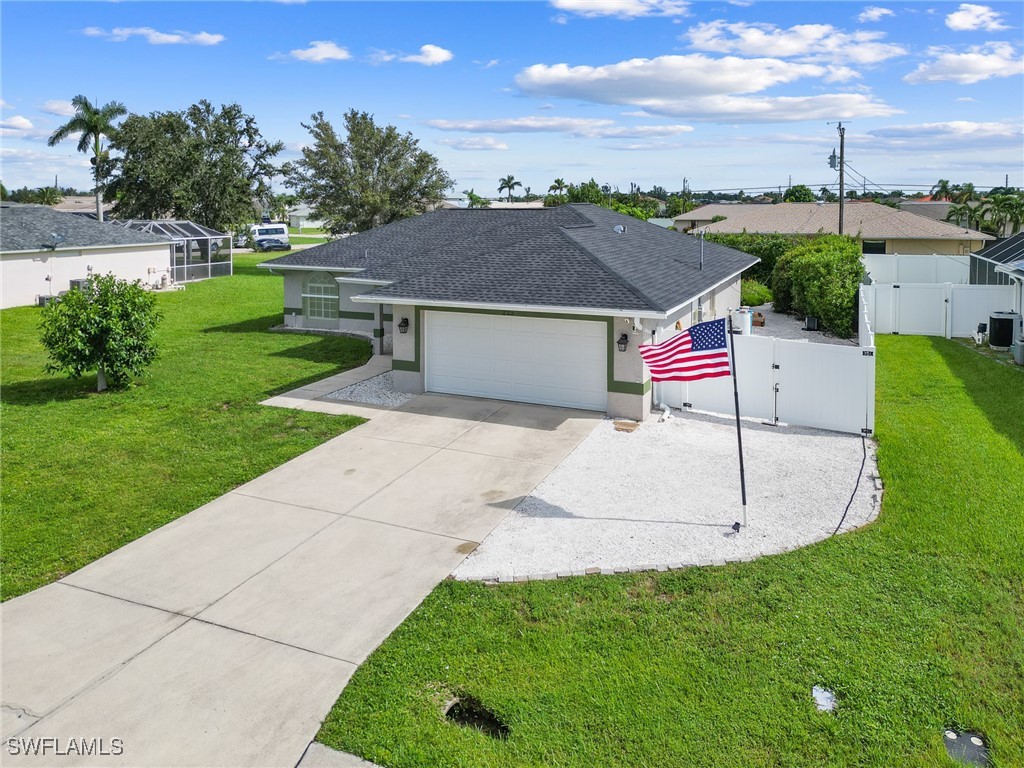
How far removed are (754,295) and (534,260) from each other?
1489 centimetres

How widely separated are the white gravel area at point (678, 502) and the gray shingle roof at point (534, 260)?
293cm

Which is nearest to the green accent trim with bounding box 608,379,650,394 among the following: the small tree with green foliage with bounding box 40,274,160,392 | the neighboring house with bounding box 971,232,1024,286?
the small tree with green foliage with bounding box 40,274,160,392

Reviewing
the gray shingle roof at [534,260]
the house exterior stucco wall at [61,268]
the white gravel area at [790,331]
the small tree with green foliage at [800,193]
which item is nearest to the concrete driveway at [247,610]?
the gray shingle roof at [534,260]

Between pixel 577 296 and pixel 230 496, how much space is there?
7.35 m

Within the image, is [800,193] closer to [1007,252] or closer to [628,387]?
[1007,252]

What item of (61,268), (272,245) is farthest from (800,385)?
(272,245)

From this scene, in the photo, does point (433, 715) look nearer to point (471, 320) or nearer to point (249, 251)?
point (471, 320)

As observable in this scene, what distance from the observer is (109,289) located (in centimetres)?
1655

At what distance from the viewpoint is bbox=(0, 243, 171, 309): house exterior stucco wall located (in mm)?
29625

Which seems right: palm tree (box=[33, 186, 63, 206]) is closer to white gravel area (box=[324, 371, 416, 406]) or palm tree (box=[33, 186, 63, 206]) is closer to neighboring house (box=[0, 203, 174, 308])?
neighboring house (box=[0, 203, 174, 308])

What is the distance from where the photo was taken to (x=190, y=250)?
39469mm

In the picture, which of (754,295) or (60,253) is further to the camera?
(60,253)

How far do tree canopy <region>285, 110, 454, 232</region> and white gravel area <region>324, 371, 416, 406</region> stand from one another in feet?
84.3

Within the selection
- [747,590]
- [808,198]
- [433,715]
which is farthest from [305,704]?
[808,198]
